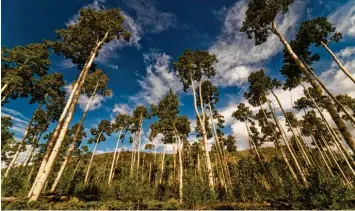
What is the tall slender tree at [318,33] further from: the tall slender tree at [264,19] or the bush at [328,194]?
the bush at [328,194]

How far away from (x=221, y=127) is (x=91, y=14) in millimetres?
25910

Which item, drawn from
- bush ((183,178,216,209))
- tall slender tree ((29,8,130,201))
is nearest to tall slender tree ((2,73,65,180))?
tall slender tree ((29,8,130,201))

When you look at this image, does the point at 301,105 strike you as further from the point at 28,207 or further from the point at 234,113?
the point at 28,207

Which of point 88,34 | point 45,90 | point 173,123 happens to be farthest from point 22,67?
point 173,123

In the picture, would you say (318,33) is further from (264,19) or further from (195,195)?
(195,195)

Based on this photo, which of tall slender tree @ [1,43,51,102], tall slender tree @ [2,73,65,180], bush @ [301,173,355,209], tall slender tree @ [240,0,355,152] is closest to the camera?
bush @ [301,173,355,209]

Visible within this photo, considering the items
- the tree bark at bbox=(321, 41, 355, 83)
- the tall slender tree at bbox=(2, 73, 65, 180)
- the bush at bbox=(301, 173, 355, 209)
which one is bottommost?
the bush at bbox=(301, 173, 355, 209)

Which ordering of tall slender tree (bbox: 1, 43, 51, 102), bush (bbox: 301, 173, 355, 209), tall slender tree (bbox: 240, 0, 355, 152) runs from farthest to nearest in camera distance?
tall slender tree (bbox: 1, 43, 51, 102) < tall slender tree (bbox: 240, 0, 355, 152) < bush (bbox: 301, 173, 355, 209)

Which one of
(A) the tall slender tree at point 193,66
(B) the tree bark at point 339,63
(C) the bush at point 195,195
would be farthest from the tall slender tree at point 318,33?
(C) the bush at point 195,195

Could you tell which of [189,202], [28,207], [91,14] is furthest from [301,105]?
[28,207]

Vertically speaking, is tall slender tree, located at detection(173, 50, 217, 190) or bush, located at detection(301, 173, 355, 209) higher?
tall slender tree, located at detection(173, 50, 217, 190)

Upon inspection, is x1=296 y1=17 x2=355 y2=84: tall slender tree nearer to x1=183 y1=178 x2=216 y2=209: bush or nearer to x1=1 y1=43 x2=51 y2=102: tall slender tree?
x1=183 y1=178 x2=216 y2=209: bush

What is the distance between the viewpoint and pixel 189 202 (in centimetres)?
1407

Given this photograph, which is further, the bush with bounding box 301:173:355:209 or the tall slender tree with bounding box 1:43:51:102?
the tall slender tree with bounding box 1:43:51:102
